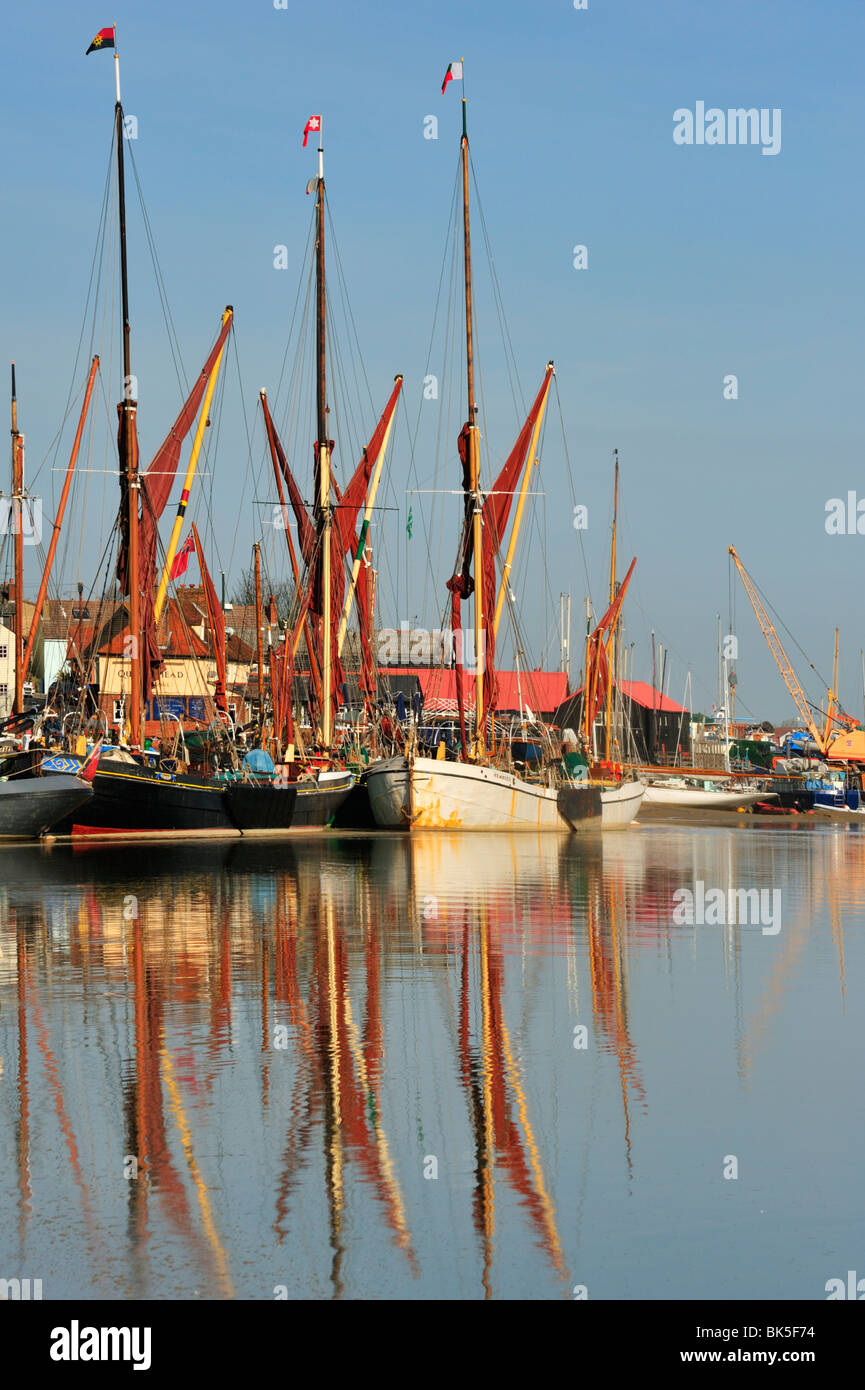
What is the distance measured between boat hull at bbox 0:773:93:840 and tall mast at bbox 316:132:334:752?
17135 mm

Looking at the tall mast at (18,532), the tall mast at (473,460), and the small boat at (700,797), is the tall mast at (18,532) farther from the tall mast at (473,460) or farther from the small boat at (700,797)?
the small boat at (700,797)

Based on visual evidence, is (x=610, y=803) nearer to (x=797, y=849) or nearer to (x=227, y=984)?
(x=797, y=849)

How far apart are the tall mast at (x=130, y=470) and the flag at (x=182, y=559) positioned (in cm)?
503

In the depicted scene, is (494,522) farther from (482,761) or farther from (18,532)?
(18,532)

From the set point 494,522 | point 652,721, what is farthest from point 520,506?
point 652,721

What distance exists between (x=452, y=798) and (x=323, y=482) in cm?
1551

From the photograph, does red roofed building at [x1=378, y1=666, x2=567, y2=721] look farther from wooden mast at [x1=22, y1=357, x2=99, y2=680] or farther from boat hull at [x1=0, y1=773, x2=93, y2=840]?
boat hull at [x1=0, y1=773, x2=93, y2=840]

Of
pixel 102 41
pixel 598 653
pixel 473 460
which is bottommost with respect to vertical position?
pixel 598 653

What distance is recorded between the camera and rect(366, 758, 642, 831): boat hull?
189 feet

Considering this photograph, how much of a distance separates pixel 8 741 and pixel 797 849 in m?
27.6

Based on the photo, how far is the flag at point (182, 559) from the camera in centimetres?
6406

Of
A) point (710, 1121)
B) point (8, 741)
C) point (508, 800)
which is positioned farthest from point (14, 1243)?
point (508, 800)

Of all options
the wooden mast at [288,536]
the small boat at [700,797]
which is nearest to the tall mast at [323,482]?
the wooden mast at [288,536]

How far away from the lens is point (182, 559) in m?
65.2
